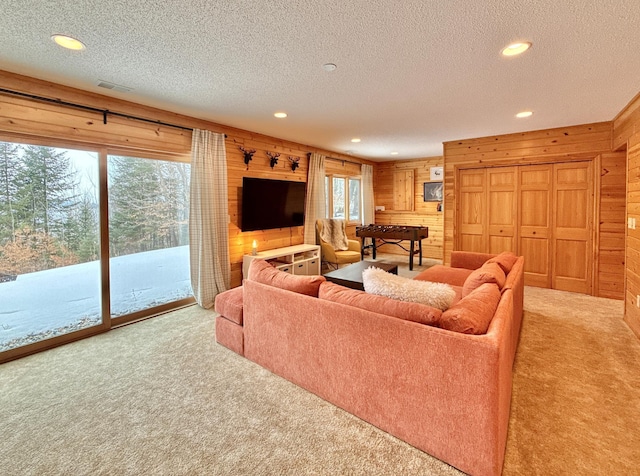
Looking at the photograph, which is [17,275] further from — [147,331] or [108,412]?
[108,412]

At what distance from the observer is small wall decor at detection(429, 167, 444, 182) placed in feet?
23.7

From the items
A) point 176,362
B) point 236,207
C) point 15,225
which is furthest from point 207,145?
point 176,362

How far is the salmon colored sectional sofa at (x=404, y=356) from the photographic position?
4.75ft

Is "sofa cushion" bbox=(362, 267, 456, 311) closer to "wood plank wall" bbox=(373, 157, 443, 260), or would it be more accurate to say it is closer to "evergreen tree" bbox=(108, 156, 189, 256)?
"evergreen tree" bbox=(108, 156, 189, 256)

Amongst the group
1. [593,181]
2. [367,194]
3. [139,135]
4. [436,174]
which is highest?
[436,174]

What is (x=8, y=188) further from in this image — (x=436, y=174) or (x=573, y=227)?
(x=436, y=174)

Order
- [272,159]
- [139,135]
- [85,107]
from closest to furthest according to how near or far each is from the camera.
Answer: [85,107] < [139,135] < [272,159]

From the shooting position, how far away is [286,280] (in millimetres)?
2365

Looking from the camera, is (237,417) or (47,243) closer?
(237,417)

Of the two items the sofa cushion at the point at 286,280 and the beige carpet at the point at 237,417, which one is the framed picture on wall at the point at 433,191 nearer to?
the beige carpet at the point at 237,417

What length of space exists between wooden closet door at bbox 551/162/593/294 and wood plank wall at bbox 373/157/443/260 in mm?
2759

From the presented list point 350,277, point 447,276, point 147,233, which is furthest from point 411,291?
point 147,233

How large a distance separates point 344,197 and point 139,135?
4.61 m

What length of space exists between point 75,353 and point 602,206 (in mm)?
6469
